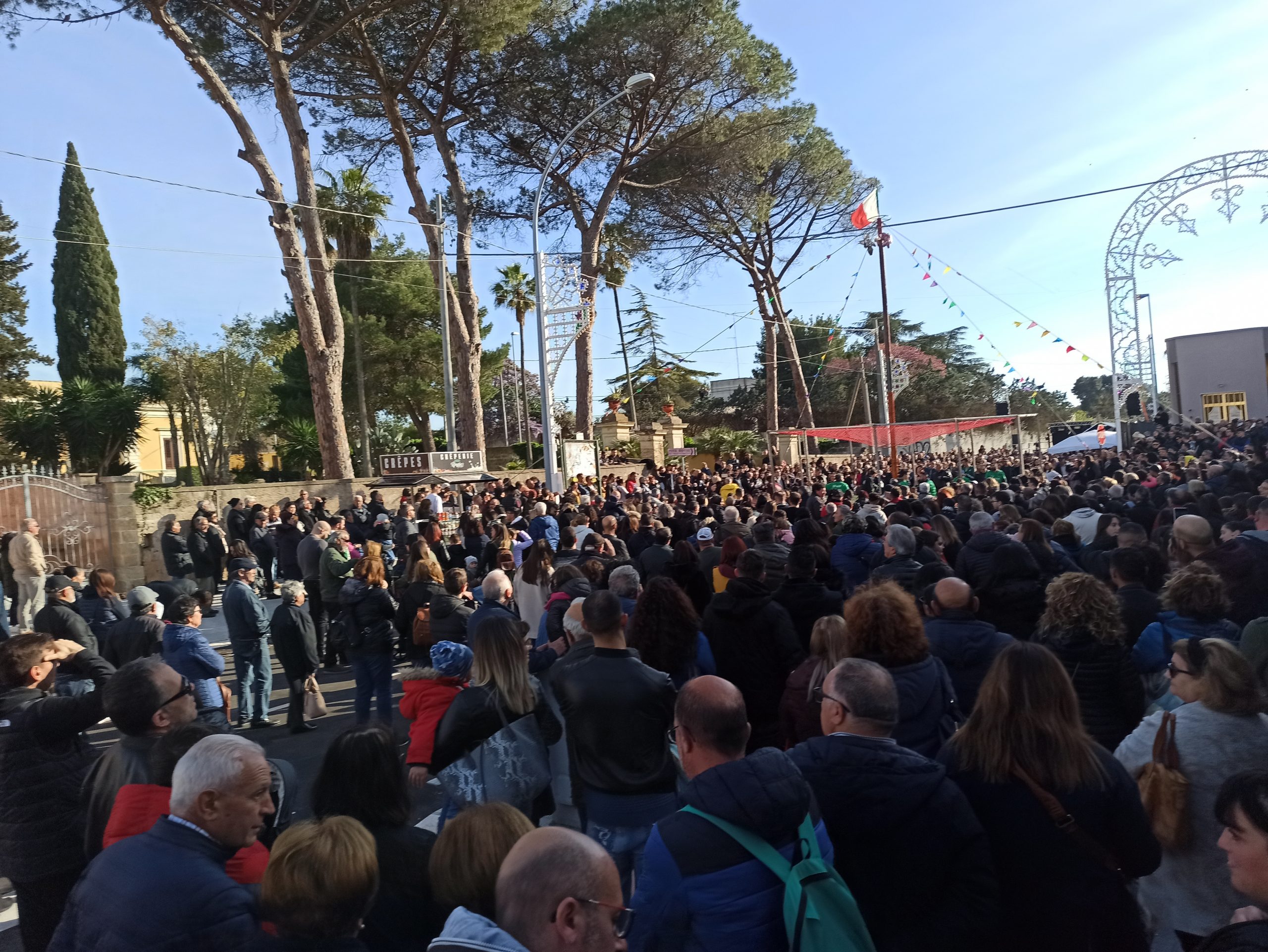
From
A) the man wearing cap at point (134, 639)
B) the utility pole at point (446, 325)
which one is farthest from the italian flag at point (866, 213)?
the man wearing cap at point (134, 639)

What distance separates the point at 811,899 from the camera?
6.13ft

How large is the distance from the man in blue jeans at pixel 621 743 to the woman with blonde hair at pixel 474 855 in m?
1.15

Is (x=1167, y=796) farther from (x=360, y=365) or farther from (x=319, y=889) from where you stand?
(x=360, y=365)

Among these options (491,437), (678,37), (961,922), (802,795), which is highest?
(678,37)

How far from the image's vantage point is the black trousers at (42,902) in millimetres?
3268

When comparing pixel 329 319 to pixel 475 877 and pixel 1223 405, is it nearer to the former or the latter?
pixel 475 877

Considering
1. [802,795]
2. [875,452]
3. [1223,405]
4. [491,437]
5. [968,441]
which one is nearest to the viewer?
[802,795]

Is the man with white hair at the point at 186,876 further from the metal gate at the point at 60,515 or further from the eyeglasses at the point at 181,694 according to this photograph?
the metal gate at the point at 60,515

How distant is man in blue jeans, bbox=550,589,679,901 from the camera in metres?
3.23

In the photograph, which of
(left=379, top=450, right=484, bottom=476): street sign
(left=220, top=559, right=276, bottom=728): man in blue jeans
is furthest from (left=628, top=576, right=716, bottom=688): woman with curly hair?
(left=379, top=450, right=484, bottom=476): street sign

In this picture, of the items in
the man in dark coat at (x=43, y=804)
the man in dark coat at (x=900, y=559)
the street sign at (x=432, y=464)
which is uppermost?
the street sign at (x=432, y=464)

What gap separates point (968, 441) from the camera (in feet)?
152

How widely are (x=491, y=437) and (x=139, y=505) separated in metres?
35.3

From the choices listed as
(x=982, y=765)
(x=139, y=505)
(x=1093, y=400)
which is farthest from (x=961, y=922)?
(x=1093, y=400)
